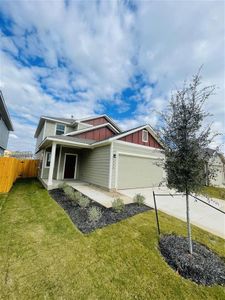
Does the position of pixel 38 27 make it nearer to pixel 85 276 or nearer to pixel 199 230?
pixel 85 276

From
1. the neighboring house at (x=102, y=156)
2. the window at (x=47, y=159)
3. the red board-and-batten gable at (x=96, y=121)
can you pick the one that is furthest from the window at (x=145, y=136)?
the window at (x=47, y=159)

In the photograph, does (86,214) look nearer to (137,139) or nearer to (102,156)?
(102,156)

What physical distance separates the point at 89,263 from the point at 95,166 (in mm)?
8321

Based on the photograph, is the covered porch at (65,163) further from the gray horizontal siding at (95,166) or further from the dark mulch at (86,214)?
the dark mulch at (86,214)

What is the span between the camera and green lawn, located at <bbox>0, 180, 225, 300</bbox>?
2266 millimetres

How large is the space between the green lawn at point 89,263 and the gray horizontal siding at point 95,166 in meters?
5.20

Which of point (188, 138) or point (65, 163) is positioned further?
point (65, 163)

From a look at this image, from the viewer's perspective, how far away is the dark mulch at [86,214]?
14.6 ft

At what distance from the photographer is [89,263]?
2.88 m

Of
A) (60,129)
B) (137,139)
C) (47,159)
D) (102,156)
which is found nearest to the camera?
(102,156)

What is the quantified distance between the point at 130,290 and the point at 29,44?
1170 centimetres

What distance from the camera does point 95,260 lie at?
297 cm

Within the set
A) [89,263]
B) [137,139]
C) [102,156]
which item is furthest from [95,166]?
[89,263]

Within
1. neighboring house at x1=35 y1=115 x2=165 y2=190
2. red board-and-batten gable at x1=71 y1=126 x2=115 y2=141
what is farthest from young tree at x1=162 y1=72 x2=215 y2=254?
red board-and-batten gable at x1=71 y1=126 x2=115 y2=141
